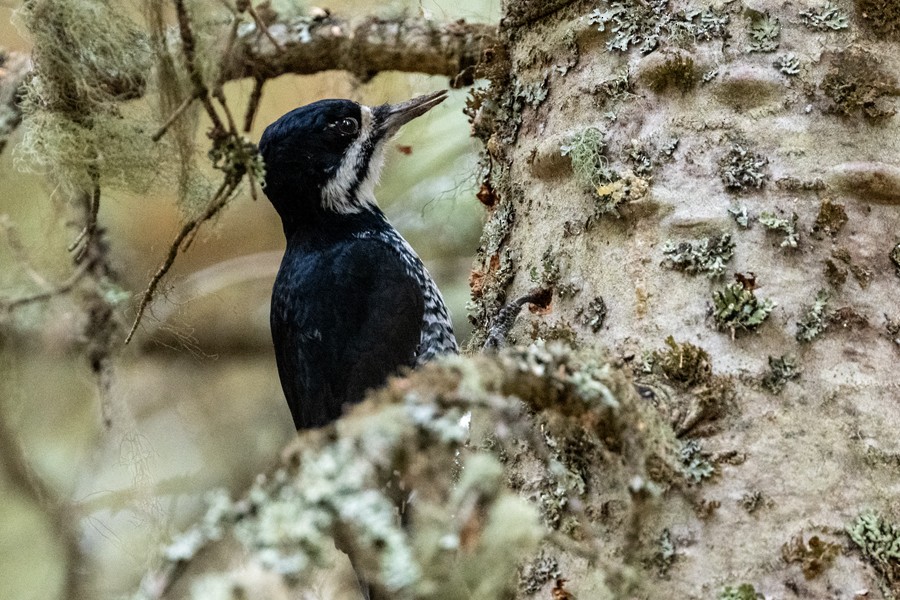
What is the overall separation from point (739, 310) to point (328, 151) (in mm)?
2005

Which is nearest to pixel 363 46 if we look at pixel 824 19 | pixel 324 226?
pixel 324 226

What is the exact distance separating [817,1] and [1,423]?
2.98 metres

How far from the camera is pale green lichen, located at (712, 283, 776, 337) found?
5.72 feet

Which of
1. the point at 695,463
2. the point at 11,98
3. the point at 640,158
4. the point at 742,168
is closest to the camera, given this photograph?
the point at 695,463

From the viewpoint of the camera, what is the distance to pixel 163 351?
4.31 metres

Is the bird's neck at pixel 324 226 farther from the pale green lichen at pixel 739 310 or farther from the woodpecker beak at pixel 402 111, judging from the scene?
the pale green lichen at pixel 739 310

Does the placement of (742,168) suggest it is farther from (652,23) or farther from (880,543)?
Result: (880,543)

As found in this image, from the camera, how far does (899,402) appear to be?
169 centimetres

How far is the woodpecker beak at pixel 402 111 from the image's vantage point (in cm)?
339

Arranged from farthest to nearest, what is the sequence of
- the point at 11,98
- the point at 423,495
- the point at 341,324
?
the point at 341,324
the point at 11,98
the point at 423,495

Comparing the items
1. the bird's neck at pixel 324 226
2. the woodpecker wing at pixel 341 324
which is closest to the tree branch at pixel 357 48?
the bird's neck at pixel 324 226

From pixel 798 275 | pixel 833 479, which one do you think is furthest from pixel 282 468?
pixel 798 275

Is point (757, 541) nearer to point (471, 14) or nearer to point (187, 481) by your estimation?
point (471, 14)

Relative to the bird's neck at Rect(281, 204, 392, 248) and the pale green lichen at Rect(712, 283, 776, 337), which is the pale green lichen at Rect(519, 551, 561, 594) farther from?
the bird's neck at Rect(281, 204, 392, 248)
